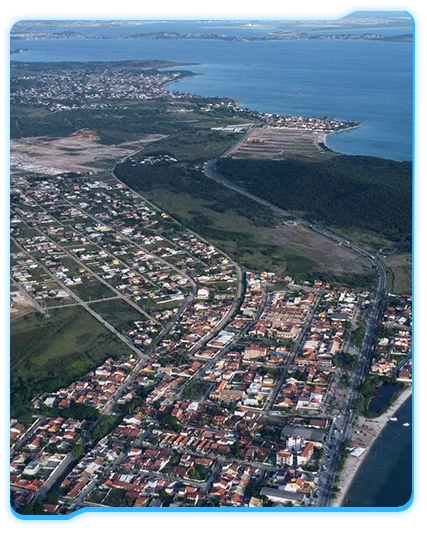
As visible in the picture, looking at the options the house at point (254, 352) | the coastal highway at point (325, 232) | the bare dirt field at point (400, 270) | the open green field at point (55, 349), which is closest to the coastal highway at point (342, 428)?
the bare dirt field at point (400, 270)

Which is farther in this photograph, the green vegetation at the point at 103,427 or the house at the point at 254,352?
the house at the point at 254,352

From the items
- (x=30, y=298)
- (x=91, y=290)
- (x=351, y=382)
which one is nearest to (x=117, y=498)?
(x=351, y=382)

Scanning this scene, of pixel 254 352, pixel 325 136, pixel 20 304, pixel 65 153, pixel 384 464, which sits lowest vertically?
pixel 254 352

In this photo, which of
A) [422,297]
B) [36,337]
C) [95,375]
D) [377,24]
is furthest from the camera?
[36,337]

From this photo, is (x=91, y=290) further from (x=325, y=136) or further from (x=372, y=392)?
(x=325, y=136)

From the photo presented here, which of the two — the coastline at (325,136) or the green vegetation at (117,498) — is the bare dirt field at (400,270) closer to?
the green vegetation at (117,498)

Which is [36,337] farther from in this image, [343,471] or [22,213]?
[22,213]

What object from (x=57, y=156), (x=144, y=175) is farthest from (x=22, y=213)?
(x=57, y=156)
